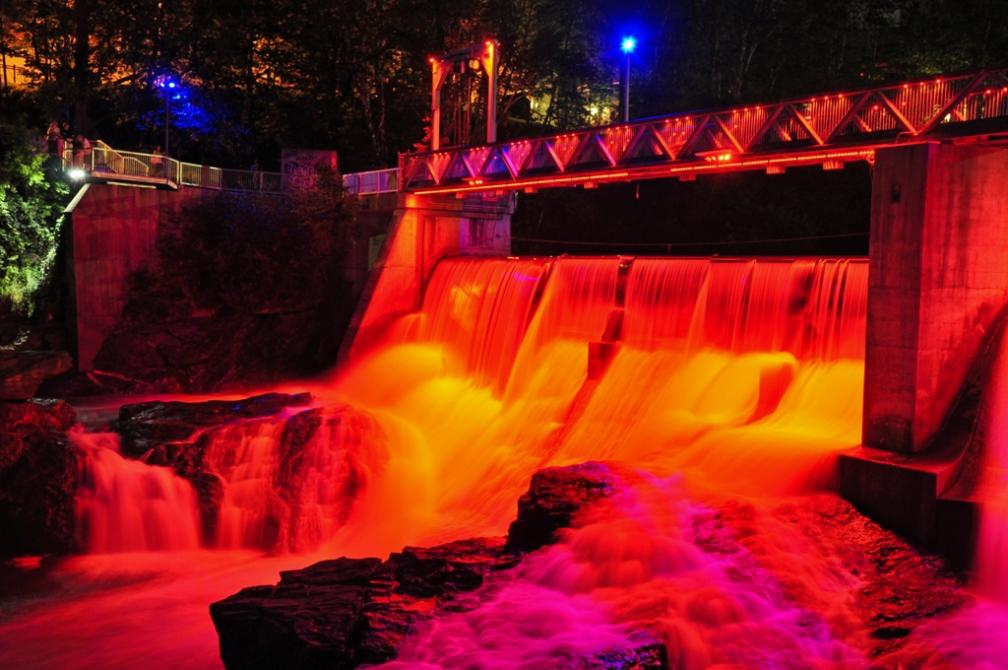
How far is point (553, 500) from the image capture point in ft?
42.1

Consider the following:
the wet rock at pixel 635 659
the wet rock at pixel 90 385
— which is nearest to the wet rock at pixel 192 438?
the wet rock at pixel 90 385

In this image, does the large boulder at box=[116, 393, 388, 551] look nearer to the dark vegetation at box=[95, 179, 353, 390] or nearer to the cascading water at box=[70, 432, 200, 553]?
the cascading water at box=[70, 432, 200, 553]

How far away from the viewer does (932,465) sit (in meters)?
12.6

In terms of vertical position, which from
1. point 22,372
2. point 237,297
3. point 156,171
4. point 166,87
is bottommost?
point 22,372

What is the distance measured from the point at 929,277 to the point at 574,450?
25.2 feet

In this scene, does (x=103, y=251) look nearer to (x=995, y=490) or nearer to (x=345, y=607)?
(x=345, y=607)

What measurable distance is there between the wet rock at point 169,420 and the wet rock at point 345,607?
648cm

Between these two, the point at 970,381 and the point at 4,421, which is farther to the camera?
the point at 4,421

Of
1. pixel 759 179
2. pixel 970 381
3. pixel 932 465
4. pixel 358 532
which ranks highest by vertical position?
pixel 759 179

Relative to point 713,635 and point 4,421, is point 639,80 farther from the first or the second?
point 713,635

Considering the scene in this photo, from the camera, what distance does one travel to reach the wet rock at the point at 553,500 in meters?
12.5

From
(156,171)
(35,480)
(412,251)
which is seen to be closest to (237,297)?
(156,171)

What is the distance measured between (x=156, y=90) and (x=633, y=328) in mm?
26155

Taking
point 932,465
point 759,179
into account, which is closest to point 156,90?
point 759,179
